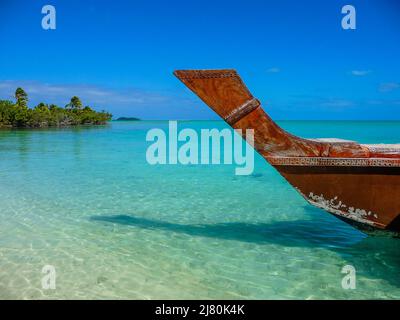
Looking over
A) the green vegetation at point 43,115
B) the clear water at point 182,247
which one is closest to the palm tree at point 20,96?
the green vegetation at point 43,115

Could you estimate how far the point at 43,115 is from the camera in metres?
57.1

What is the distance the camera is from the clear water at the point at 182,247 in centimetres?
361

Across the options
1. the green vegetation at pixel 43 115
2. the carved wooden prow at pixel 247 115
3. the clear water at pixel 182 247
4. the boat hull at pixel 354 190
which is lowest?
the clear water at pixel 182 247

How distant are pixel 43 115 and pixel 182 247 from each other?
58596mm

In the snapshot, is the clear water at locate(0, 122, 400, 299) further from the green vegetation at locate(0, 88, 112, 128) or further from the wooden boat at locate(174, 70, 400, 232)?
the green vegetation at locate(0, 88, 112, 128)

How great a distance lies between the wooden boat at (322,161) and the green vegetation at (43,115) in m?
56.7

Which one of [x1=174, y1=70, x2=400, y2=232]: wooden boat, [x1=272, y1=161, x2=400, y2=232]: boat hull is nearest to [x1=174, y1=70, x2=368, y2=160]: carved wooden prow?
[x1=174, y1=70, x2=400, y2=232]: wooden boat

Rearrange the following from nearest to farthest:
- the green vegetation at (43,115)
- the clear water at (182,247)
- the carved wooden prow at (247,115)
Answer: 1. the carved wooden prow at (247,115)
2. the clear water at (182,247)
3. the green vegetation at (43,115)

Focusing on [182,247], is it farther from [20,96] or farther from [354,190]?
[20,96]

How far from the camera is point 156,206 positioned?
7.10m

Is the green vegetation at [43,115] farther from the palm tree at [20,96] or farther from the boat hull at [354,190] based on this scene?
the boat hull at [354,190]

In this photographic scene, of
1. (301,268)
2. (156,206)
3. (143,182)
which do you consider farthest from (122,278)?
(143,182)
